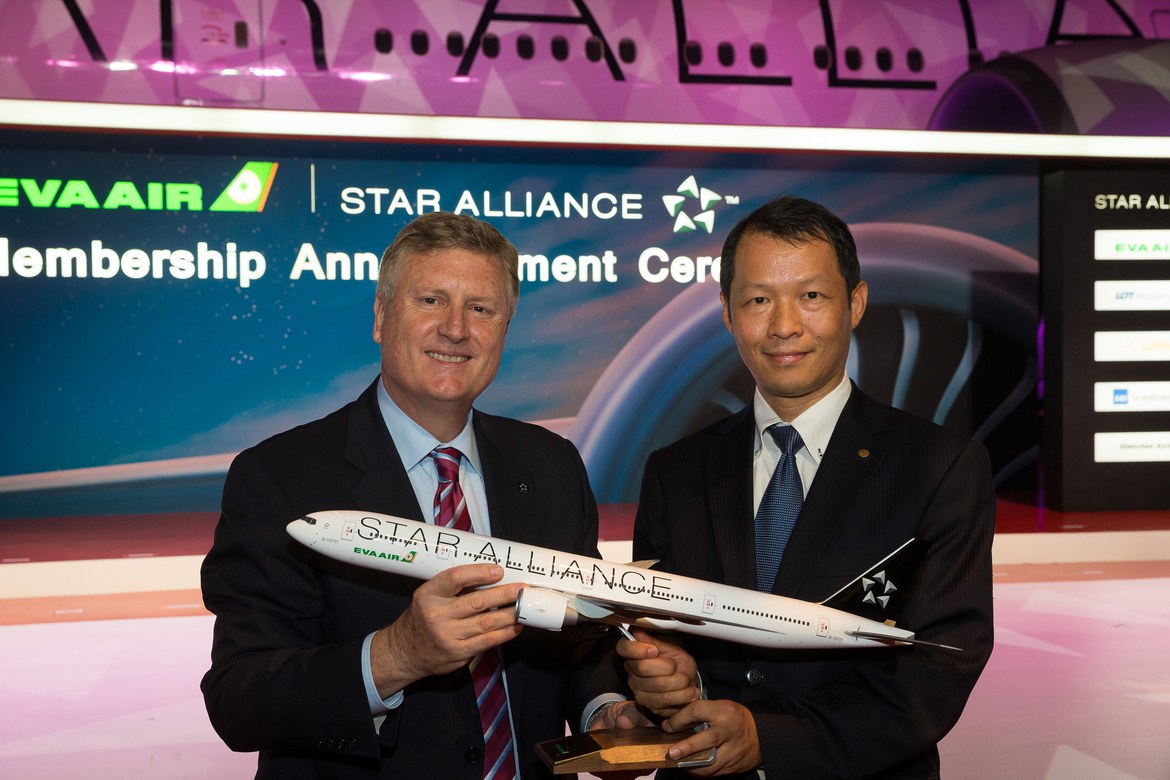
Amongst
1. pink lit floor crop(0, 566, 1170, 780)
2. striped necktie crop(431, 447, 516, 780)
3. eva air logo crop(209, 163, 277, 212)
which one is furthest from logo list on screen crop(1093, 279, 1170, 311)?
striped necktie crop(431, 447, 516, 780)

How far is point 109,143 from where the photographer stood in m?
10.6

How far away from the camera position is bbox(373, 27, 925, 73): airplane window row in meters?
10.9

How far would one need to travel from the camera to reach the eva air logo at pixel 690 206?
38.5 feet

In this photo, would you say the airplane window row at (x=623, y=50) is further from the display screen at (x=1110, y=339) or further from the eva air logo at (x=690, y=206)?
the display screen at (x=1110, y=339)

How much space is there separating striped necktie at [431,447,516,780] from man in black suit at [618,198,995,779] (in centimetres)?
40

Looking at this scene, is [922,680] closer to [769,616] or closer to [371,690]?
[769,616]

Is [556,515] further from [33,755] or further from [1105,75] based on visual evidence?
[1105,75]

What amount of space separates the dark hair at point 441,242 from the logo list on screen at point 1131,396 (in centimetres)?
1063

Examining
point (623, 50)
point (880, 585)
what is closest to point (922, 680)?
point (880, 585)

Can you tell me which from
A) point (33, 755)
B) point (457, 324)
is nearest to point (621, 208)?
point (33, 755)

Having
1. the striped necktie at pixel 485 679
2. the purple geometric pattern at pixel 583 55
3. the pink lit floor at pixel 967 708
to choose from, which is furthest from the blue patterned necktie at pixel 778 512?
the purple geometric pattern at pixel 583 55

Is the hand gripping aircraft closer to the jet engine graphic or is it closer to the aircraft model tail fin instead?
the aircraft model tail fin

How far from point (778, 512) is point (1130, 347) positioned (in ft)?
34.5

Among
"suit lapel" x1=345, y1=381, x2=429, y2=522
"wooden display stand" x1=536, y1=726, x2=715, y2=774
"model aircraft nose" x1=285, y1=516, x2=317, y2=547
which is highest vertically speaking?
"suit lapel" x1=345, y1=381, x2=429, y2=522
